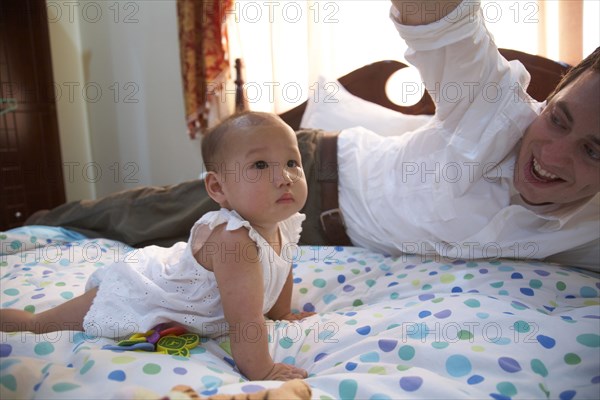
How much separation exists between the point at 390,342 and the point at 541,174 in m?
0.56

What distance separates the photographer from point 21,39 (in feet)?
8.36

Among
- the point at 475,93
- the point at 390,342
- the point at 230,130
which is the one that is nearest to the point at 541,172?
the point at 475,93

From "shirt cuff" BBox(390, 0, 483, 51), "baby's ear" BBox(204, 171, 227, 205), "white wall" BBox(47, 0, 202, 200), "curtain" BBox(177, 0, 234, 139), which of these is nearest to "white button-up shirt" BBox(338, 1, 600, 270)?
"shirt cuff" BBox(390, 0, 483, 51)

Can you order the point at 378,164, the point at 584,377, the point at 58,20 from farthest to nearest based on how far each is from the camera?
1. the point at 58,20
2. the point at 378,164
3. the point at 584,377

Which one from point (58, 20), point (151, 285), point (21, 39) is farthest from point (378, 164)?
point (58, 20)

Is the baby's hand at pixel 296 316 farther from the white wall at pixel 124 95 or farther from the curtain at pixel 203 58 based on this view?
the white wall at pixel 124 95

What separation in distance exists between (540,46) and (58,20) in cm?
291

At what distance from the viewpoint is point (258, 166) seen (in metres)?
0.87

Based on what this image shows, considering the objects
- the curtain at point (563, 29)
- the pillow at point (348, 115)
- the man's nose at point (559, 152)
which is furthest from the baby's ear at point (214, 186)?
the curtain at point (563, 29)

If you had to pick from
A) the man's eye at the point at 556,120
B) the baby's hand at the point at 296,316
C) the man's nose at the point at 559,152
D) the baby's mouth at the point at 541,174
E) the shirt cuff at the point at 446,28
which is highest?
the shirt cuff at the point at 446,28

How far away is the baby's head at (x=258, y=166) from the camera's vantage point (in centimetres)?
86

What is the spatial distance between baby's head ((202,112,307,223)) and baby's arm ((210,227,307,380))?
0.22 feet

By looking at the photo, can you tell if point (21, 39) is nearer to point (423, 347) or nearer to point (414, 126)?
point (414, 126)

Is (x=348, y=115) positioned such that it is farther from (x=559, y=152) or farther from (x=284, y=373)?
(x=284, y=373)
